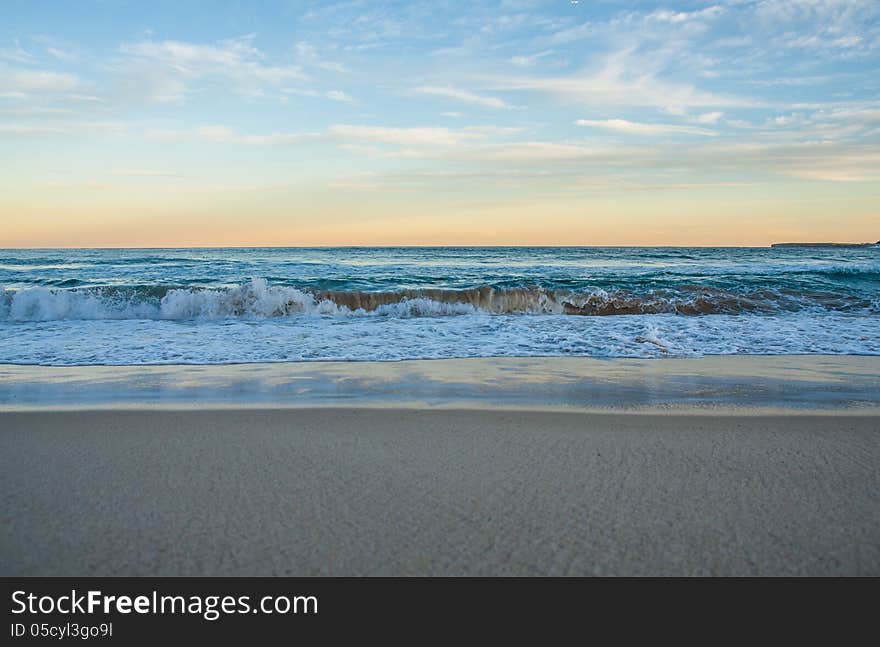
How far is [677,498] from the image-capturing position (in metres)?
2.73

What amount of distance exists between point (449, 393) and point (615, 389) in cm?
152

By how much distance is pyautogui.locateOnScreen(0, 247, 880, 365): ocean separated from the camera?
845cm

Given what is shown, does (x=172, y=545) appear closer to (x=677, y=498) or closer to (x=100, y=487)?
(x=100, y=487)

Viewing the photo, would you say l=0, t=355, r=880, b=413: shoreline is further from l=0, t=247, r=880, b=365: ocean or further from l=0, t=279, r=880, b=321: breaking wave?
l=0, t=279, r=880, b=321: breaking wave

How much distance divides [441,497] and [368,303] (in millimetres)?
14632

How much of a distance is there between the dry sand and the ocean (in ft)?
12.9

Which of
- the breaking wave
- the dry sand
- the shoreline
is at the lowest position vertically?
the breaking wave

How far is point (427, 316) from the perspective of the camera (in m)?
15.0

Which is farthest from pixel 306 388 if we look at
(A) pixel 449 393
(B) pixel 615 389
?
(B) pixel 615 389

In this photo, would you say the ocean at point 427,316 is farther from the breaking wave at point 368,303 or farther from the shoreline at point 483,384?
the shoreline at point 483,384

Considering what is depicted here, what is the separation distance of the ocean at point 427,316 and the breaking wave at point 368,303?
0.05 meters

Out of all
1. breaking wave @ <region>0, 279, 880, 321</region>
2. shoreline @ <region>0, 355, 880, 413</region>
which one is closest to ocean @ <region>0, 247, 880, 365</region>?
breaking wave @ <region>0, 279, 880, 321</region>

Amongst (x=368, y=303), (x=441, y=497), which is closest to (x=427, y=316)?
(x=368, y=303)
